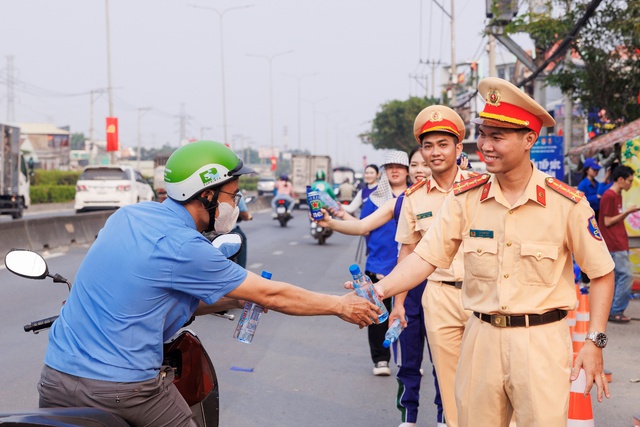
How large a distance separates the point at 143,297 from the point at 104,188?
27.4 m

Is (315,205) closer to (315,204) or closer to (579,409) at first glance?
(315,204)

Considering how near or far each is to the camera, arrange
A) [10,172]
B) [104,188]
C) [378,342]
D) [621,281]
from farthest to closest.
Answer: [104,188] → [10,172] → [621,281] → [378,342]

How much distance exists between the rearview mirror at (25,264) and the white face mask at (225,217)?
68 cm

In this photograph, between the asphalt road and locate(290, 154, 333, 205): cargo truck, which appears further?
locate(290, 154, 333, 205): cargo truck

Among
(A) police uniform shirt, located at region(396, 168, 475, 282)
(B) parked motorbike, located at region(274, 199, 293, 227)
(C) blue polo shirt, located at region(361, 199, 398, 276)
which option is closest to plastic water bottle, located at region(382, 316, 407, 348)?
(A) police uniform shirt, located at region(396, 168, 475, 282)

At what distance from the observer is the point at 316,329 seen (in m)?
10.3

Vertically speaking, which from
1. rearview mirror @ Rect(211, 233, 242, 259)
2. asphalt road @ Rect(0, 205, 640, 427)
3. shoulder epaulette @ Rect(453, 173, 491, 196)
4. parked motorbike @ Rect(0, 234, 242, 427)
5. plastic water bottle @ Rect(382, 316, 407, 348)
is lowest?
asphalt road @ Rect(0, 205, 640, 427)

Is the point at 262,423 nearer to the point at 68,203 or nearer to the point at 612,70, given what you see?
the point at 612,70

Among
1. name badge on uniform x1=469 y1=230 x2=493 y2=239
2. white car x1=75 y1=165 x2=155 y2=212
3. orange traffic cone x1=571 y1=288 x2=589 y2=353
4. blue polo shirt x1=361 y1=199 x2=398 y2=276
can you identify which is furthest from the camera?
white car x1=75 y1=165 x2=155 y2=212

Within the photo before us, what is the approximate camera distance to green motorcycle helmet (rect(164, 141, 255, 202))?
3254 millimetres

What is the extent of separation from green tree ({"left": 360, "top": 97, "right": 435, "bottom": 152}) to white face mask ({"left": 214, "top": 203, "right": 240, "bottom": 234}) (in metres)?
75.9

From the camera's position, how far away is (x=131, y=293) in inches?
119

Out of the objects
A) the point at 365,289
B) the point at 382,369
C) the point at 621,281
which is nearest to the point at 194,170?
the point at 365,289

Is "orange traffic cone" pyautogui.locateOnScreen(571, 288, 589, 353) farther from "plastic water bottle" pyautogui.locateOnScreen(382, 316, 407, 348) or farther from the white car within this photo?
the white car
